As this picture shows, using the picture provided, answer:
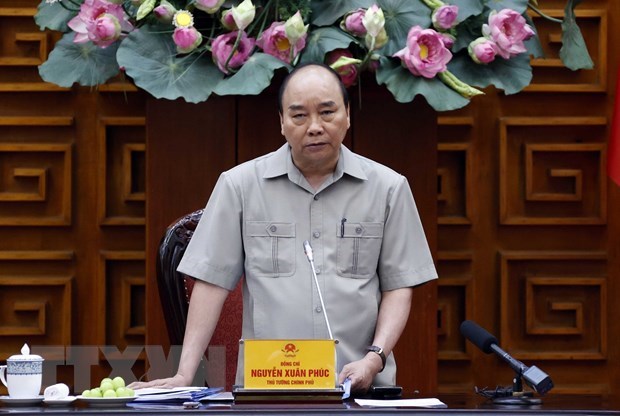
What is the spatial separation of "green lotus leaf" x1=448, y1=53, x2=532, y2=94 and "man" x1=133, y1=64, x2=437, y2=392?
82 cm

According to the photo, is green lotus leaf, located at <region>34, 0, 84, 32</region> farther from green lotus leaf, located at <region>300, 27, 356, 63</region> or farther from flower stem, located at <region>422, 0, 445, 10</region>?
flower stem, located at <region>422, 0, 445, 10</region>

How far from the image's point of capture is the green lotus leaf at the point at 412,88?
405 cm

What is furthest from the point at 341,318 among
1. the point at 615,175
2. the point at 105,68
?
the point at 615,175

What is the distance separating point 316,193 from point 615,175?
168 centimetres

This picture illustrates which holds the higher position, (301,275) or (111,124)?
(111,124)

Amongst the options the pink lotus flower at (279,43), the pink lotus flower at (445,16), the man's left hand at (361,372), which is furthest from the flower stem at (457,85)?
the man's left hand at (361,372)

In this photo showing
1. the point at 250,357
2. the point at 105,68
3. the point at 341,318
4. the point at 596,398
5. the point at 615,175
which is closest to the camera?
the point at 250,357

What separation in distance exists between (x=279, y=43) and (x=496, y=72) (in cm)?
70

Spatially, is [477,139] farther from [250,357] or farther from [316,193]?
[250,357]

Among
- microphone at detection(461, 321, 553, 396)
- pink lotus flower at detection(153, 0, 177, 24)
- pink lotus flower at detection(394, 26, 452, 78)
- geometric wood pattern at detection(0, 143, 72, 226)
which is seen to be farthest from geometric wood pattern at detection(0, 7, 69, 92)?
microphone at detection(461, 321, 553, 396)

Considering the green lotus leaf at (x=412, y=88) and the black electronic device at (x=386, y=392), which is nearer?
the black electronic device at (x=386, y=392)

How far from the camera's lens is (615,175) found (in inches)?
186

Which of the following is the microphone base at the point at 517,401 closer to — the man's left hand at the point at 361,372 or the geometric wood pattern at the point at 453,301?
the man's left hand at the point at 361,372

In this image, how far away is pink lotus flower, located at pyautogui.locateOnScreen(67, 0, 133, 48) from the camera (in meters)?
4.04
